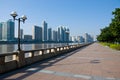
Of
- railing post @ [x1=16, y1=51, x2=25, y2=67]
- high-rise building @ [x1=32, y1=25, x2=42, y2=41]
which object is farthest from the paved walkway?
high-rise building @ [x1=32, y1=25, x2=42, y2=41]

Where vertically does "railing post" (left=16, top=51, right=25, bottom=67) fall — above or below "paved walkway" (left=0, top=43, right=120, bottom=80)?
above

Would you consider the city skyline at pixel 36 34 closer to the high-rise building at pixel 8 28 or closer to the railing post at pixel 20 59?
the high-rise building at pixel 8 28

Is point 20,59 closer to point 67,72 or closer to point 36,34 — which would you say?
point 67,72

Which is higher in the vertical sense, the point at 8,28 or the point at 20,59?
the point at 8,28

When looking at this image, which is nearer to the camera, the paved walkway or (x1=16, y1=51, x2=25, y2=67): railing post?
the paved walkway

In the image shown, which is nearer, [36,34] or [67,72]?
[67,72]

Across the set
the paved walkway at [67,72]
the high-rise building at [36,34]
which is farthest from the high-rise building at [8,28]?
the high-rise building at [36,34]

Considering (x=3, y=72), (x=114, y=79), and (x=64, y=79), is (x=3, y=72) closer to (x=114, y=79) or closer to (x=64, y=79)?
(x=64, y=79)

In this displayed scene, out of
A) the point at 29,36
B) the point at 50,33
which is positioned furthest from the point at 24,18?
the point at 50,33

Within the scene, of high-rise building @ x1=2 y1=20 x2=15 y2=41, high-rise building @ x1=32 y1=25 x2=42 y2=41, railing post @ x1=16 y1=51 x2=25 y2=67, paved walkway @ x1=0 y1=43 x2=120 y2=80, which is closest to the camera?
paved walkway @ x1=0 y1=43 x2=120 y2=80

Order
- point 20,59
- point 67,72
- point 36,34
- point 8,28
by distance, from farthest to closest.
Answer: point 36,34 → point 8,28 → point 20,59 → point 67,72

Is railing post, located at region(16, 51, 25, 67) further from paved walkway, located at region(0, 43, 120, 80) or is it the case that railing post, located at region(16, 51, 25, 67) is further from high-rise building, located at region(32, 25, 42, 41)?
high-rise building, located at region(32, 25, 42, 41)

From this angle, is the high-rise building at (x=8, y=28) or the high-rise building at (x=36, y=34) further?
the high-rise building at (x=36, y=34)

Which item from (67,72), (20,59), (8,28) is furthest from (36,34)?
(67,72)
